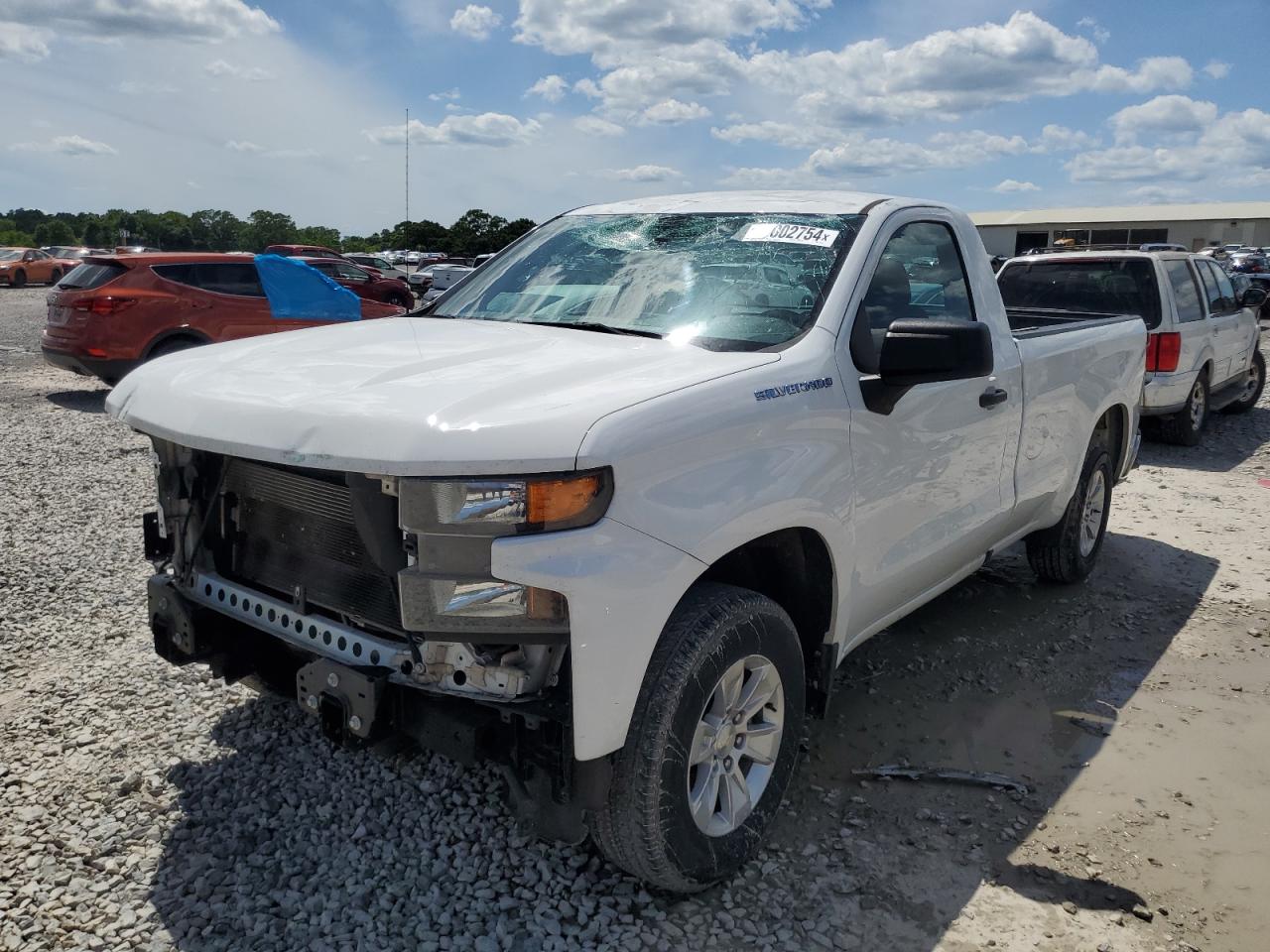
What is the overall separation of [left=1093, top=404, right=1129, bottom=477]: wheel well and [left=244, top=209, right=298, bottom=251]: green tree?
285 ft

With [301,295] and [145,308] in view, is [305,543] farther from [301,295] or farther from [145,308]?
[301,295]

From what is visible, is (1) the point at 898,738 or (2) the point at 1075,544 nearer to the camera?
(1) the point at 898,738

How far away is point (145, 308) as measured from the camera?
11.5 m

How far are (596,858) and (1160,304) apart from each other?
826cm

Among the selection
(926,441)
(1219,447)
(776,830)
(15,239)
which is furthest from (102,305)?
(15,239)

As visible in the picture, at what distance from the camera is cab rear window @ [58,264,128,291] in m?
11.5

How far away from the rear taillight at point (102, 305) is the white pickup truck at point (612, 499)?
8.87 m

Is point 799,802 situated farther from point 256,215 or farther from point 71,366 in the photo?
point 256,215

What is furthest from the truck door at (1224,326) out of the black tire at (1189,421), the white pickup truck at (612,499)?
the white pickup truck at (612,499)

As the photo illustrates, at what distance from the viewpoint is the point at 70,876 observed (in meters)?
2.86

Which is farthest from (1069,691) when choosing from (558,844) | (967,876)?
(558,844)

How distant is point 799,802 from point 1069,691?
1.64 meters

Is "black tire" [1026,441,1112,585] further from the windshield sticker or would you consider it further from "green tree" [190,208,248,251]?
"green tree" [190,208,248,251]

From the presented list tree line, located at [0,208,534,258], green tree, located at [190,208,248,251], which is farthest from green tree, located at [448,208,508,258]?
green tree, located at [190,208,248,251]
